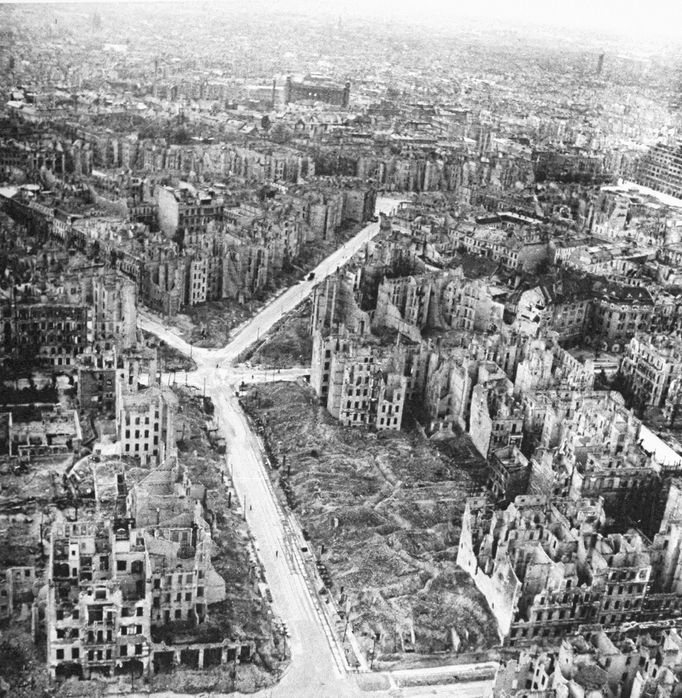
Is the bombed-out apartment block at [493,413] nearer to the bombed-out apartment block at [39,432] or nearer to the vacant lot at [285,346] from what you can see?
the vacant lot at [285,346]

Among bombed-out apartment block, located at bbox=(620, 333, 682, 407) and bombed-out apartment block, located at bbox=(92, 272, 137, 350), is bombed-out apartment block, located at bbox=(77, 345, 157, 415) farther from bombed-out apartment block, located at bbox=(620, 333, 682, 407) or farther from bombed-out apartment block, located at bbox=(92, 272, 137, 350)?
bombed-out apartment block, located at bbox=(620, 333, 682, 407)

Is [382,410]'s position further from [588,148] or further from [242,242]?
[588,148]

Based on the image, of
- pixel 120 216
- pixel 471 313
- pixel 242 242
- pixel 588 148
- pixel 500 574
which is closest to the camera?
pixel 500 574

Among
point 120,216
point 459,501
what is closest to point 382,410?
point 459,501

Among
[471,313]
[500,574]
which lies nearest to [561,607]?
[500,574]

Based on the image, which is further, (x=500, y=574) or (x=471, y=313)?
(x=471, y=313)

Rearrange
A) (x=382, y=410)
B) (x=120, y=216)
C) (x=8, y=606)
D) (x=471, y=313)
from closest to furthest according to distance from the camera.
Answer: (x=8, y=606)
(x=382, y=410)
(x=471, y=313)
(x=120, y=216)

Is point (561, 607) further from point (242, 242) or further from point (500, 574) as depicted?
point (242, 242)
